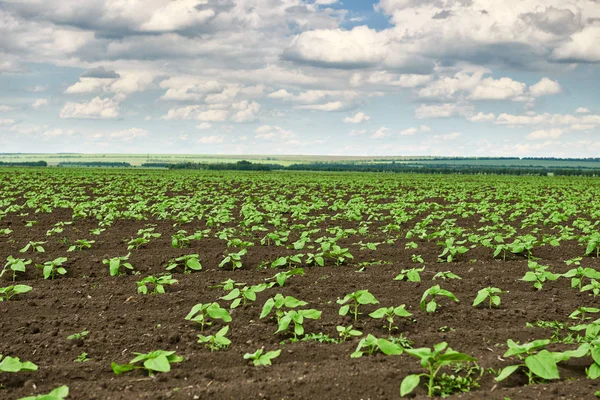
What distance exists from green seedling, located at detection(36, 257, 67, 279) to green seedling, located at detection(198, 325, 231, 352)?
3.84 meters

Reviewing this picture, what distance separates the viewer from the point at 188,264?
8562 millimetres

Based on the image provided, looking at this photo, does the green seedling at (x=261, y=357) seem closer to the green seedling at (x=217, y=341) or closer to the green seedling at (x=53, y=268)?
the green seedling at (x=217, y=341)

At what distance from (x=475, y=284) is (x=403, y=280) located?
3.29 ft

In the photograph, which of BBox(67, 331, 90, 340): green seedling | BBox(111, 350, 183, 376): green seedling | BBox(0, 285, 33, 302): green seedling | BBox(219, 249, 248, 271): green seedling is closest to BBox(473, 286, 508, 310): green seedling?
BBox(111, 350, 183, 376): green seedling

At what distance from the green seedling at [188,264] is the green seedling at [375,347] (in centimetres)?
403

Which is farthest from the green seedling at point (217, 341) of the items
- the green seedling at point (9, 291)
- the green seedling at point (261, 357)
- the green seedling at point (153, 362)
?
the green seedling at point (9, 291)

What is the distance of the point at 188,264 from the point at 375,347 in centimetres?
430

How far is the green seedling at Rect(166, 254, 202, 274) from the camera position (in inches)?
335

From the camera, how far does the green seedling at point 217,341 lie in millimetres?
5109

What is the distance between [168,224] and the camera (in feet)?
49.1

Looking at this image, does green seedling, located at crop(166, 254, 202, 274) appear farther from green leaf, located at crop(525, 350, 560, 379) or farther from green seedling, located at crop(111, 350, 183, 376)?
green leaf, located at crop(525, 350, 560, 379)

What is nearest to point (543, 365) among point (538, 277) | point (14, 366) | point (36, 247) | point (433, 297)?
point (433, 297)

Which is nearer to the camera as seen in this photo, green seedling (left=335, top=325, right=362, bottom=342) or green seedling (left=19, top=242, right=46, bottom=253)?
green seedling (left=335, top=325, right=362, bottom=342)

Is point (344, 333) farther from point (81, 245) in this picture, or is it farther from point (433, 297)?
point (81, 245)
